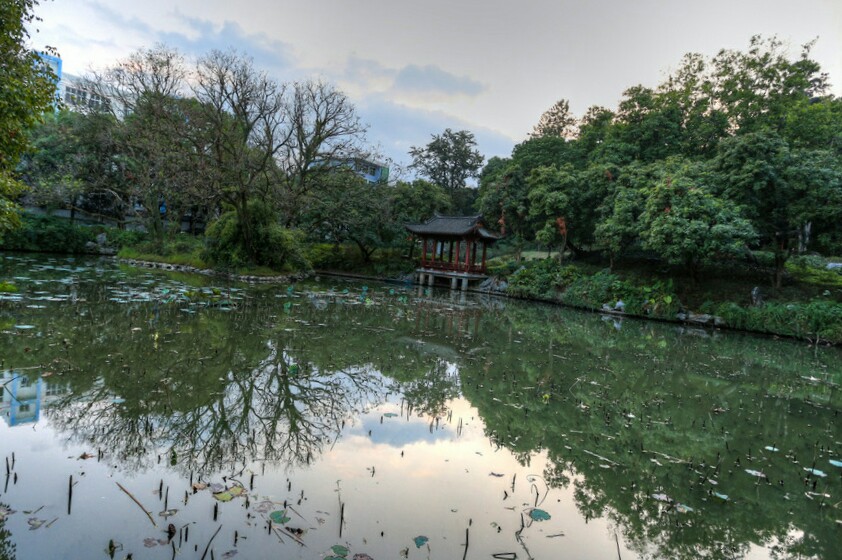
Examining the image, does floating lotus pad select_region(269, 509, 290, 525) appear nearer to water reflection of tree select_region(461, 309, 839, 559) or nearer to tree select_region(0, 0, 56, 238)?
water reflection of tree select_region(461, 309, 839, 559)

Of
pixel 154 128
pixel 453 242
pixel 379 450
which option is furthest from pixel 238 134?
pixel 379 450

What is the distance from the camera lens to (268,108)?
69.3 feet

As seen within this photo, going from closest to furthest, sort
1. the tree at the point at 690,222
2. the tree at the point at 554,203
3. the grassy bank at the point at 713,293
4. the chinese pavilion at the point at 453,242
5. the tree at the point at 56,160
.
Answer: the grassy bank at the point at 713,293
the tree at the point at 690,222
the tree at the point at 554,203
the tree at the point at 56,160
the chinese pavilion at the point at 453,242

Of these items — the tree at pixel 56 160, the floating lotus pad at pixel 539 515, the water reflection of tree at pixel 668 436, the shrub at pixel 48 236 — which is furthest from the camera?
the tree at pixel 56 160

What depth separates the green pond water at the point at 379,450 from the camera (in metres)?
2.60

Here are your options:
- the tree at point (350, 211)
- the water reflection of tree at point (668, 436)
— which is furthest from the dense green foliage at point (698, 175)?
the water reflection of tree at point (668, 436)

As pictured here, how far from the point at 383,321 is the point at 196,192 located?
11712 millimetres

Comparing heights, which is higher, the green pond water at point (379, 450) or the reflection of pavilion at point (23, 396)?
the reflection of pavilion at point (23, 396)

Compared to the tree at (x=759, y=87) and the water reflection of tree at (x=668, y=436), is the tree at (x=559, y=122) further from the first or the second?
the water reflection of tree at (x=668, y=436)

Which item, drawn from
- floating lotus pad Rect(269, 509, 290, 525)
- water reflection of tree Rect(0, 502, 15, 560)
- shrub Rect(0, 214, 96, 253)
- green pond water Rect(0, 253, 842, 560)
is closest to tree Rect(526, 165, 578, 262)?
green pond water Rect(0, 253, 842, 560)

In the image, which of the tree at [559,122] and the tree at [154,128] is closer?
the tree at [154,128]

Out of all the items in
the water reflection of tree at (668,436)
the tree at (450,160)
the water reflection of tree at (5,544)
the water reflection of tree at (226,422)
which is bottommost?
the water reflection of tree at (668,436)

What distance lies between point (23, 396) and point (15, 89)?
10.3ft

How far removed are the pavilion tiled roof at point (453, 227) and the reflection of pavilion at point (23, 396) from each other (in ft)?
67.1
